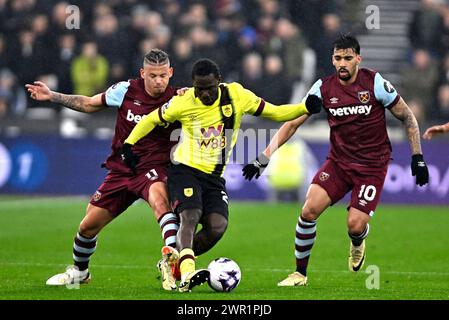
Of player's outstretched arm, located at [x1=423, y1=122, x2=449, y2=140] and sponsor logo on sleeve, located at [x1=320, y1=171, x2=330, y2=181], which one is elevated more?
player's outstretched arm, located at [x1=423, y1=122, x2=449, y2=140]

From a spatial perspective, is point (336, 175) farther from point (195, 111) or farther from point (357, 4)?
point (357, 4)

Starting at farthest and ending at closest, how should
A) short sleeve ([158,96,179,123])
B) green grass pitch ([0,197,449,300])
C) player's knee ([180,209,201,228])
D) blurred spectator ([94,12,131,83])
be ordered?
blurred spectator ([94,12,131,83]) → short sleeve ([158,96,179,123]) → green grass pitch ([0,197,449,300]) → player's knee ([180,209,201,228])

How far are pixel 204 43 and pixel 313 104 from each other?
12.2 m

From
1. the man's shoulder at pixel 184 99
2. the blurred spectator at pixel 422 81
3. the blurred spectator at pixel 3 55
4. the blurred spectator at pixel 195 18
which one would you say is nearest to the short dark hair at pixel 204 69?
the man's shoulder at pixel 184 99

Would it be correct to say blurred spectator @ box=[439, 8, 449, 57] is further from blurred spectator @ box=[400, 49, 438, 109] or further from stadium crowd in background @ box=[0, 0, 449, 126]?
blurred spectator @ box=[400, 49, 438, 109]

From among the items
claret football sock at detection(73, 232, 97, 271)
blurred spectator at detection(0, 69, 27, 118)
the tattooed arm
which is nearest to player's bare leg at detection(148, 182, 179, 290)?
claret football sock at detection(73, 232, 97, 271)

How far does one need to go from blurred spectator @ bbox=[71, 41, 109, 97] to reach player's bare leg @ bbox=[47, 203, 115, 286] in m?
11.5

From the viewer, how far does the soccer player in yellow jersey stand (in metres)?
10.3

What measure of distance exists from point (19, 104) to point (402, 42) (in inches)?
325

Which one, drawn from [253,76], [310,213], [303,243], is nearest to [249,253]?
[303,243]

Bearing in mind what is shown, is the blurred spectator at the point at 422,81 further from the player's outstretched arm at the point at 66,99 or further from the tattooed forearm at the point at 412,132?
the player's outstretched arm at the point at 66,99

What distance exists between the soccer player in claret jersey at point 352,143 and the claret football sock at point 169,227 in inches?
45.8

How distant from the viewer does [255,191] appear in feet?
69.2

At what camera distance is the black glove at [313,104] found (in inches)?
408
